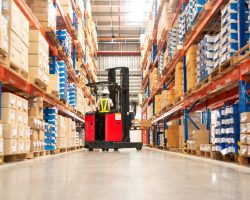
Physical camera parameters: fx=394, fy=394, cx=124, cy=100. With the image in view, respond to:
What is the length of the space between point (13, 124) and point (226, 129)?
304 centimetres

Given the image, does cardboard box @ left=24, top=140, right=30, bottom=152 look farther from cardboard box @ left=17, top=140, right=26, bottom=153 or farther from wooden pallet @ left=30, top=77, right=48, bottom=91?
wooden pallet @ left=30, top=77, right=48, bottom=91

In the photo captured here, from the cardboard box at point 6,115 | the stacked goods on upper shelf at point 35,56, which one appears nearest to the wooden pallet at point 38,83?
the stacked goods on upper shelf at point 35,56

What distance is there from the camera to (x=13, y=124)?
5668 millimetres

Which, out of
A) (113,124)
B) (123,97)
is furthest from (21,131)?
(123,97)

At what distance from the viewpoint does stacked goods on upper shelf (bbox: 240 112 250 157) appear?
15.2 feet

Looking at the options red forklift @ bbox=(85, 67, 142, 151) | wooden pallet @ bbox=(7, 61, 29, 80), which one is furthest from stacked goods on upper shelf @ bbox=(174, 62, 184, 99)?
wooden pallet @ bbox=(7, 61, 29, 80)

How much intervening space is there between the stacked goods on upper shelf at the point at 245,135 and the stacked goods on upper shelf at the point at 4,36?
3.17 meters

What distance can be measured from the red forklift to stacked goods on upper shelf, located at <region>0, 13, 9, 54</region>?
6.07 metres

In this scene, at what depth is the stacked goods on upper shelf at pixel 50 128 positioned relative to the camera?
8.48 m

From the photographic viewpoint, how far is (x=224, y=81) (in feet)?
18.3

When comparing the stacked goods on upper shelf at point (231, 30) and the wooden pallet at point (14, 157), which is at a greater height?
the stacked goods on upper shelf at point (231, 30)

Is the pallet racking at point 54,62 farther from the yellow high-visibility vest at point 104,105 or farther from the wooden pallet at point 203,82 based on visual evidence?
the wooden pallet at point 203,82

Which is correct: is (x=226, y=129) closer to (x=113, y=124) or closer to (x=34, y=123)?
(x=34, y=123)

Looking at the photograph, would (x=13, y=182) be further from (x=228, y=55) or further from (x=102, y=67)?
(x=102, y=67)
